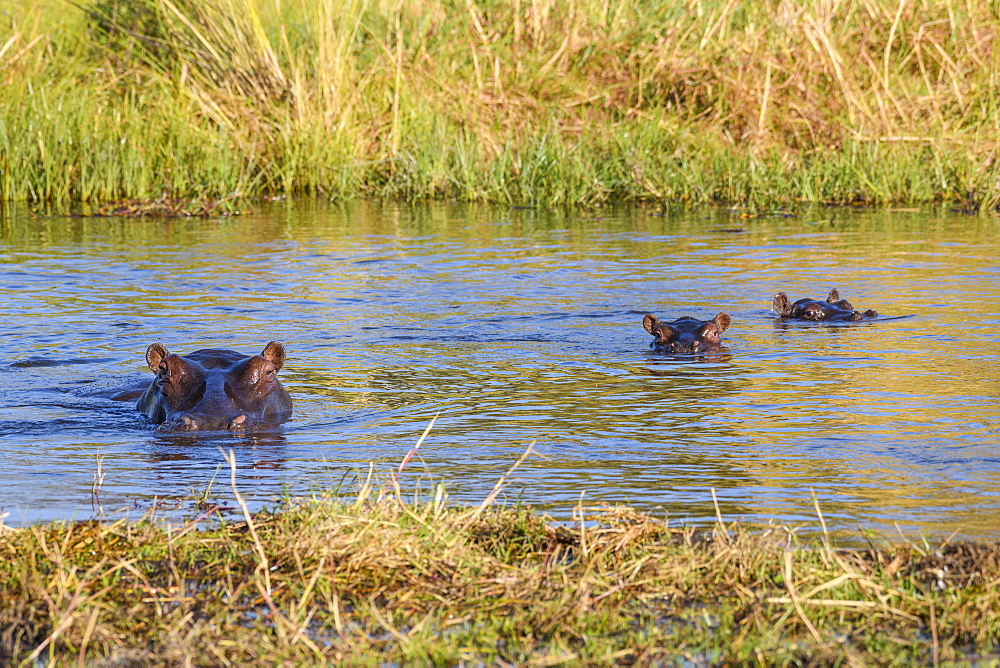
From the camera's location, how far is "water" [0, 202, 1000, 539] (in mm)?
4871

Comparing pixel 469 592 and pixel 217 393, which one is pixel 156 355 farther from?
pixel 469 592

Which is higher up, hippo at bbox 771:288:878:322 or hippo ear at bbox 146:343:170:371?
hippo ear at bbox 146:343:170:371

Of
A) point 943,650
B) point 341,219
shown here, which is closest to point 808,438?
point 943,650

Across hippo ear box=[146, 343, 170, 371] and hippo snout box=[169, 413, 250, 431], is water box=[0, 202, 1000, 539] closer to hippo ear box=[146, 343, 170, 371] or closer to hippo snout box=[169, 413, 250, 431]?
hippo snout box=[169, 413, 250, 431]

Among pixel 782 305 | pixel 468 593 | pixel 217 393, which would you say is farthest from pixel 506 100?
pixel 468 593

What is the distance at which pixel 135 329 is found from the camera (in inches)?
Result: 341

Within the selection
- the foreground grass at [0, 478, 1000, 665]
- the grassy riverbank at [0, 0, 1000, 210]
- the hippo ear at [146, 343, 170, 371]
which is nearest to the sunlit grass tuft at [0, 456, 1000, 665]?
the foreground grass at [0, 478, 1000, 665]

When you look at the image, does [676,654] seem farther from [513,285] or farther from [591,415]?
[513,285]

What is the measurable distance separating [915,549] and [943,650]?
1.90ft

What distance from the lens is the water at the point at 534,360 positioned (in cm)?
487

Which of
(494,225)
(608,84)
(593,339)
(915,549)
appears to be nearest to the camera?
(915,549)

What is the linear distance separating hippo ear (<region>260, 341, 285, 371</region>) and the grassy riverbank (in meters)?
8.98

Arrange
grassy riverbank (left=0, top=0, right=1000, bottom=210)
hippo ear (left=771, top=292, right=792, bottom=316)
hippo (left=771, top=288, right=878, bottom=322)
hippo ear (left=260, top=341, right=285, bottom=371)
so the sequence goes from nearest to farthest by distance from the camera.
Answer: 1. hippo ear (left=260, top=341, right=285, bottom=371)
2. hippo (left=771, top=288, right=878, bottom=322)
3. hippo ear (left=771, top=292, right=792, bottom=316)
4. grassy riverbank (left=0, top=0, right=1000, bottom=210)

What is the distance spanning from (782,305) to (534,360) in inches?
78.4
